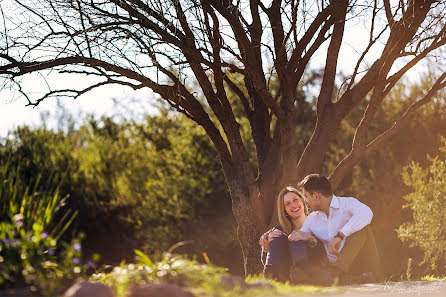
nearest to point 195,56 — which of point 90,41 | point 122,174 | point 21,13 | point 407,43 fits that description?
point 90,41

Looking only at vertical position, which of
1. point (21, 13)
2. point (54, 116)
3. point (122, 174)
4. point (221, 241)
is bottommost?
point (221, 241)

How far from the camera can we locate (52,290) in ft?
13.0

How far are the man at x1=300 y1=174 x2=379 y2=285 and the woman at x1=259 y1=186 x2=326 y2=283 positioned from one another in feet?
0.52

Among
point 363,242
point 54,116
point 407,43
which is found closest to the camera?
point 363,242

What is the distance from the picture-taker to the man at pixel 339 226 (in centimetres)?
596

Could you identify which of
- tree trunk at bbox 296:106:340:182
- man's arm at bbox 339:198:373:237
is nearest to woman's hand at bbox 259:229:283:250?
man's arm at bbox 339:198:373:237

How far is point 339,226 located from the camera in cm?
616

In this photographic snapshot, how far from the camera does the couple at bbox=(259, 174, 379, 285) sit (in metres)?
5.86

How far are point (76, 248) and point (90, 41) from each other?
397 cm

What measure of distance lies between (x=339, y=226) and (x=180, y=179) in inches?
489

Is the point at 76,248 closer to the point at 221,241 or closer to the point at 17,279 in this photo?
the point at 17,279

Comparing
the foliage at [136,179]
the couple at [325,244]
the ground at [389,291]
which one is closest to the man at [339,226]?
the couple at [325,244]

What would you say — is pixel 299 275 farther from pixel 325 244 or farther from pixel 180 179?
pixel 180 179

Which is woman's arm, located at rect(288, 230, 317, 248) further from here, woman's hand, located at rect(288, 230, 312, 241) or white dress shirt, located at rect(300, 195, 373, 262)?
white dress shirt, located at rect(300, 195, 373, 262)
